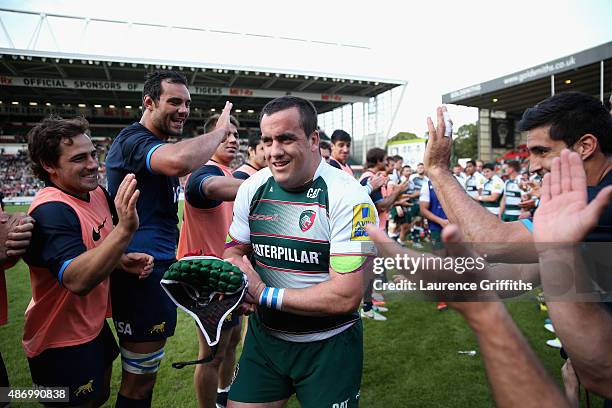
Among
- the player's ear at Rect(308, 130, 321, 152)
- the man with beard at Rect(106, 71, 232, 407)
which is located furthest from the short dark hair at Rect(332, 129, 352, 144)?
the player's ear at Rect(308, 130, 321, 152)

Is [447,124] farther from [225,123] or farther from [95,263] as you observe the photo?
[95,263]

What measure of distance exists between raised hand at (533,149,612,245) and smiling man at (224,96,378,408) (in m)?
0.85

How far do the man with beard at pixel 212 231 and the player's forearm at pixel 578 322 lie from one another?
6.66 ft

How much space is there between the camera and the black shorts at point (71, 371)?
2098mm

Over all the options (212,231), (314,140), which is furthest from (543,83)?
(314,140)

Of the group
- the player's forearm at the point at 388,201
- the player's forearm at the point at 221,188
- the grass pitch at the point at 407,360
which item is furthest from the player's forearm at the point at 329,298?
the player's forearm at the point at 388,201

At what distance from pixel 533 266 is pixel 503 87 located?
77.2ft

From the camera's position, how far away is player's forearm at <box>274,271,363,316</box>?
180cm

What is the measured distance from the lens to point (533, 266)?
2121 millimetres

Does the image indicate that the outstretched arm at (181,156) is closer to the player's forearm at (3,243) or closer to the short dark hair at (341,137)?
the player's forearm at (3,243)

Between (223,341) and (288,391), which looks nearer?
(288,391)

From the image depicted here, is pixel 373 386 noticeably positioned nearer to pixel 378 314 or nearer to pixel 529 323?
pixel 378 314

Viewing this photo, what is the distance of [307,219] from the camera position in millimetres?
2035

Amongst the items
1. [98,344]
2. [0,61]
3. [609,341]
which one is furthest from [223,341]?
[0,61]
